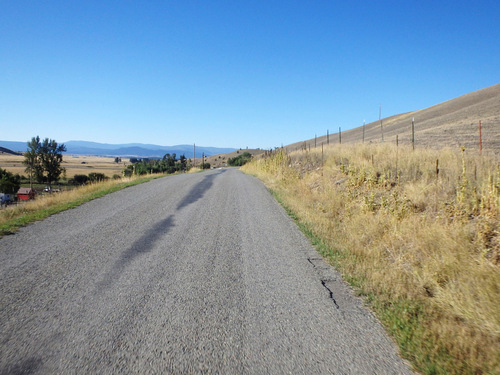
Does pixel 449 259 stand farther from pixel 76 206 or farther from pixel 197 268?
pixel 76 206

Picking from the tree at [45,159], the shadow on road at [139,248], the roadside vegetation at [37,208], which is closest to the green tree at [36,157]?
the tree at [45,159]

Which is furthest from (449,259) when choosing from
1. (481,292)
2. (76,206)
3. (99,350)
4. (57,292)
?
(76,206)

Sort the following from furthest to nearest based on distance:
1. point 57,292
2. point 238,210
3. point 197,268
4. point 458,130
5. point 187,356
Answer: point 458,130, point 238,210, point 197,268, point 57,292, point 187,356

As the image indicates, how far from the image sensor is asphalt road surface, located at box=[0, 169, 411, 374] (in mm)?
2830

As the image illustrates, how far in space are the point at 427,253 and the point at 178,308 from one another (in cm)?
376

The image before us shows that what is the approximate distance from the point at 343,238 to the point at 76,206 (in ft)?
29.0

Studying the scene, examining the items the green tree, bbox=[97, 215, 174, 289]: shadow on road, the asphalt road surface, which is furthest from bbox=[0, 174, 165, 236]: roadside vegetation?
the green tree

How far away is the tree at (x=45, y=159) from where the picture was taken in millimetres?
72375

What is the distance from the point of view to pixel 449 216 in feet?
20.4

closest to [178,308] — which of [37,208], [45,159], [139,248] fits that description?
[139,248]

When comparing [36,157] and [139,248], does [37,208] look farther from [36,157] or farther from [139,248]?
[36,157]

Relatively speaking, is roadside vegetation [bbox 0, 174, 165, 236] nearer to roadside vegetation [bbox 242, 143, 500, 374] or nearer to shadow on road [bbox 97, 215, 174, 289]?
shadow on road [bbox 97, 215, 174, 289]

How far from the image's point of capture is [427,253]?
195 inches

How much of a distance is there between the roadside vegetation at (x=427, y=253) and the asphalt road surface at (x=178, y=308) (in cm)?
32
